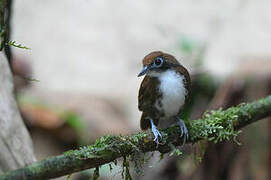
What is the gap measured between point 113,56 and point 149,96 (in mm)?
6625

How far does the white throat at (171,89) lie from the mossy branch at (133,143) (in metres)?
0.21

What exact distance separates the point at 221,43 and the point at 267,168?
5.06 m

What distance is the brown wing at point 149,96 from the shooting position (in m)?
3.27

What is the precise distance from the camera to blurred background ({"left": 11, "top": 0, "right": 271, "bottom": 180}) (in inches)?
279

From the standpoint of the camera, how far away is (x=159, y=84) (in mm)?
3250

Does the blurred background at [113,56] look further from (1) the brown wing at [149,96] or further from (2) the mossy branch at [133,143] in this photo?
(2) the mossy branch at [133,143]

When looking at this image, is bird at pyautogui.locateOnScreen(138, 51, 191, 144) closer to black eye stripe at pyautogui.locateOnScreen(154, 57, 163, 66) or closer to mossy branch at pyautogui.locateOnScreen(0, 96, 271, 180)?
black eye stripe at pyautogui.locateOnScreen(154, 57, 163, 66)

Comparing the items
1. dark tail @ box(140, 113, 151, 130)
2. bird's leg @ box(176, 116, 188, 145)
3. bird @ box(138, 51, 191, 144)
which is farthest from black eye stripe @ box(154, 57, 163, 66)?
dark tail @ box(140, 113, 151, 130)

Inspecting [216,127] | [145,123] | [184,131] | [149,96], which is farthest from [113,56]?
[216,127]

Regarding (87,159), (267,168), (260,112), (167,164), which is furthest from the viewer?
(167,164)

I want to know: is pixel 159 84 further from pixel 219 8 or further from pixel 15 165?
pixel 219 8

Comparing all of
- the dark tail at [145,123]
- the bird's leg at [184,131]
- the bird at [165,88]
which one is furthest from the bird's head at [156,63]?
the dark tail at [145,123]

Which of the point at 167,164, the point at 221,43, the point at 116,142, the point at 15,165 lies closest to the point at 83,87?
the point at 221,43

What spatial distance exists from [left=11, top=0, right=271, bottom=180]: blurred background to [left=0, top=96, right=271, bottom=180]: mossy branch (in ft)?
8.24
